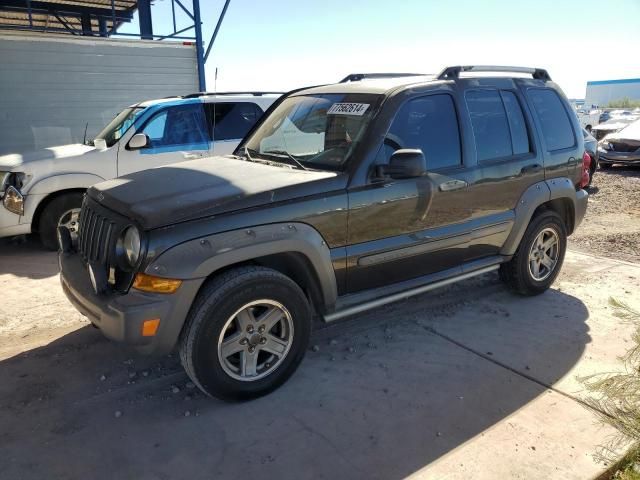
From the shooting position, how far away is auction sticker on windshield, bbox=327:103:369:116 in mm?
3662

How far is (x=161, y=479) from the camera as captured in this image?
2.58 metres

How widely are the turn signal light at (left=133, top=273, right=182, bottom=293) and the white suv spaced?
10.7 ft

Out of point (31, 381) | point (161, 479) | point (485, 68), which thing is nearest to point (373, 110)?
point (485, 68)

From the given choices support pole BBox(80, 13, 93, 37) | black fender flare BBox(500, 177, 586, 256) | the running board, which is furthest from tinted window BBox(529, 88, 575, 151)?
support pole BBox(80, 13, 93, 37)

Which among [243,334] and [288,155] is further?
[288,155]

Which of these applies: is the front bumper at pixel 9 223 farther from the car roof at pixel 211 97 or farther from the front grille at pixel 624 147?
the front grille at pixel 624 147

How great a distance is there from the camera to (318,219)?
3.25 meters

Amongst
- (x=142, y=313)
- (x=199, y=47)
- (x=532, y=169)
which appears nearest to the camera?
(x=142, y=313)

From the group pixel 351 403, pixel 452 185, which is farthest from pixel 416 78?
pixel 351 403

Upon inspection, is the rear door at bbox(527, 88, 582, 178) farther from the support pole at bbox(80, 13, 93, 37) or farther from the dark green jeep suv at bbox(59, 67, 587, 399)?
the support pole at bbox(80, 13, 93, 37)

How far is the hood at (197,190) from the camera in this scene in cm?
291

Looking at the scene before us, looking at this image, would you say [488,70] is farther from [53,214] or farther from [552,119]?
[53,214]

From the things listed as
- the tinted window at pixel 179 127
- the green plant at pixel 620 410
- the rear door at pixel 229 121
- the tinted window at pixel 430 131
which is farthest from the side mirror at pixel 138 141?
the green plant at pixel 620 410

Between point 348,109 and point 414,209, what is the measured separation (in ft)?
2.86
